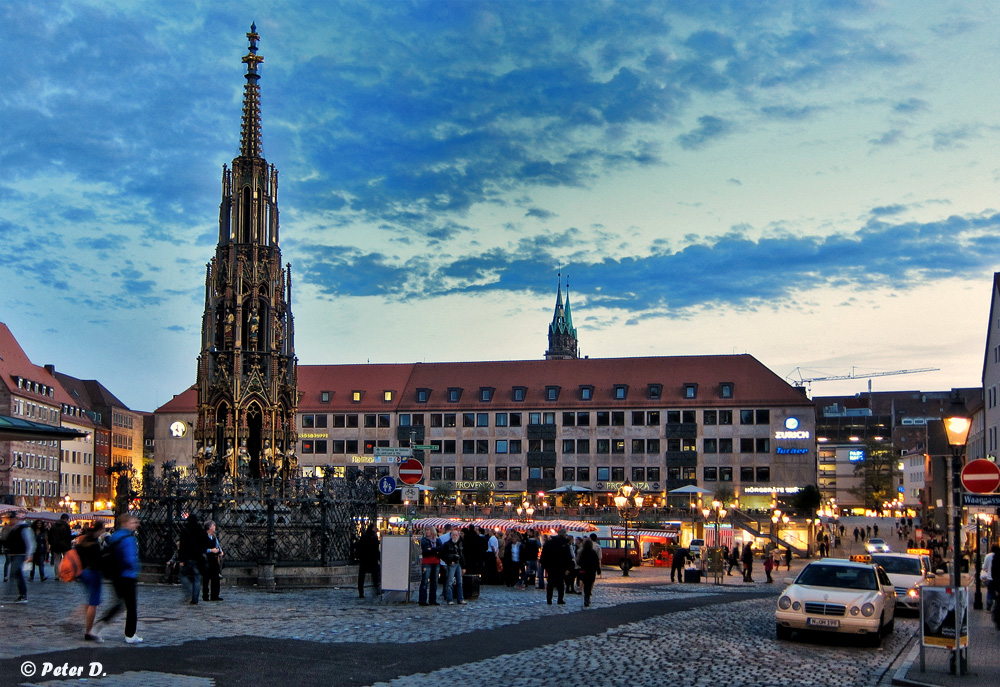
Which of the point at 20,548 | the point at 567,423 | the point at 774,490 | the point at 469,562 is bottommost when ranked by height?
the point at 774,490

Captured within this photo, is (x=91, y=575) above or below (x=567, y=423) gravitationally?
below

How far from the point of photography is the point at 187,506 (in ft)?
86.7

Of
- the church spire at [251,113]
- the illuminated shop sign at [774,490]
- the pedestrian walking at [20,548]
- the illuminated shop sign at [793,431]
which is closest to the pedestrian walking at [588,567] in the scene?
the pedestrian walking at [20,548]

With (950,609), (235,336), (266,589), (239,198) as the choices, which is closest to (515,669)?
(950,609)

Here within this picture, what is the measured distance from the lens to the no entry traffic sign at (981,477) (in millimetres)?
16328

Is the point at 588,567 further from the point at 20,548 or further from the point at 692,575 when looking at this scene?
the point at 692,575

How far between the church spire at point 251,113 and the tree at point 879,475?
131566 mm

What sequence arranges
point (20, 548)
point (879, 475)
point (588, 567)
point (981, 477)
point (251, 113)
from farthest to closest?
point (879, 475) → point (251, 113) → point (588, 567) → point (20, 548) → point (981, 477)

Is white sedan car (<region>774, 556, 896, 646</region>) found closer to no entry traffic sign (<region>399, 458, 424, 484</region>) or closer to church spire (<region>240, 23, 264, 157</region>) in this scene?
no entry traffic sign (<region>399, 458, 424, 484</region>)

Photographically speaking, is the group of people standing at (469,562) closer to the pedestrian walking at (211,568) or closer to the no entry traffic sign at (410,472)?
the no entry traffic sign at (410,472)

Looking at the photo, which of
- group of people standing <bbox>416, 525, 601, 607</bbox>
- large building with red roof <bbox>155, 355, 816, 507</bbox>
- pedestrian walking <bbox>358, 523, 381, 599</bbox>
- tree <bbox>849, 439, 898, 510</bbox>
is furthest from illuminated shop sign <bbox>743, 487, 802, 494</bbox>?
pedestrian walking <bbox>358, 523, 381, 599</bbox>

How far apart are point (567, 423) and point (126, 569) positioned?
8508 cm

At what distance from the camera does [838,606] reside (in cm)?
1722

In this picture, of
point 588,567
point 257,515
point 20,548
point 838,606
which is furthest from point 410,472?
point 838,606
